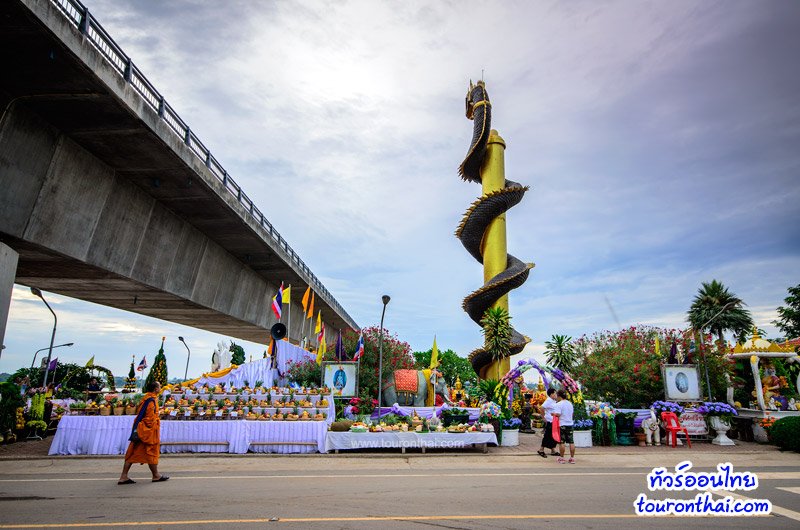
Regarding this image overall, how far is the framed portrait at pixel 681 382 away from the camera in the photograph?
18.4 metres

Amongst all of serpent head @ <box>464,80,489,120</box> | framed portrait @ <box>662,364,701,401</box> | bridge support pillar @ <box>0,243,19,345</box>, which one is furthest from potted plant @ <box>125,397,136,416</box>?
serpent head @ <box>464,80,489,120</box>

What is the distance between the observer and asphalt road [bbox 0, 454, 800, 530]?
Answer: 6383 millimetres

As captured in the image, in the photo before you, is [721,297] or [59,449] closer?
[59,449]

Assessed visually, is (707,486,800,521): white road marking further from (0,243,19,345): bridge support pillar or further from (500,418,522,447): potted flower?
(0,243,19,345): bridge support pillar

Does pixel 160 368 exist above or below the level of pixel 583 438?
above

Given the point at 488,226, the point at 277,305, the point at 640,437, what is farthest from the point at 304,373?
the point at 488,226

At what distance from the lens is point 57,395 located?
79.9 ft

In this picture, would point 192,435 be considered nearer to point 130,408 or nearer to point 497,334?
point 130,408

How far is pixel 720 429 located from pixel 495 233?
19537mm

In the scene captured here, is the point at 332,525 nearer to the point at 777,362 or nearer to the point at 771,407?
the point at 771,407

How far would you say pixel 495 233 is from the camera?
111ft

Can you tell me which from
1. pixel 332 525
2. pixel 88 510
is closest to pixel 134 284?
pixel 88 510

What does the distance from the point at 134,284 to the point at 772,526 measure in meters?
18.5

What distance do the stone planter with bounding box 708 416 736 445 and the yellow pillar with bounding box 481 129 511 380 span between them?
13.6 m
